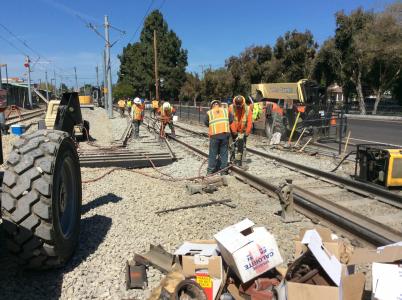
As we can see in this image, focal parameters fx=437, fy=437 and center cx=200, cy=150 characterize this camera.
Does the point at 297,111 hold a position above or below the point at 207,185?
above

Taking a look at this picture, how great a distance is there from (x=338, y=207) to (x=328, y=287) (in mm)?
4041

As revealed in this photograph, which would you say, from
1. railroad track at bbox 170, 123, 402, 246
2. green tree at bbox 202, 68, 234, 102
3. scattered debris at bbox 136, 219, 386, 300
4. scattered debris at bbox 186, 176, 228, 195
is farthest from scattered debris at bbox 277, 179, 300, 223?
green tree at bbox 202, 68, 234, 102

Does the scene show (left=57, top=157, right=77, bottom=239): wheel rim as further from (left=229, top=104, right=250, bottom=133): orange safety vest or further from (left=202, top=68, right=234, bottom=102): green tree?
(left=202, top=68, right=234, bottom=102): green tree

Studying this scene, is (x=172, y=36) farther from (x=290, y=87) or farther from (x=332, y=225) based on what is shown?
(x=332, y=225)

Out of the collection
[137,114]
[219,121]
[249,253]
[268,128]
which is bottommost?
[268,128]

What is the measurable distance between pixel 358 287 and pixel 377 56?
42.9 meters

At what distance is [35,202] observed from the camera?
13.0 ft

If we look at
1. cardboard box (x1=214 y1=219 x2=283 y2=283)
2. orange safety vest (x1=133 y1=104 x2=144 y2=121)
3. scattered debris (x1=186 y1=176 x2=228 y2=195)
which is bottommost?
scattered debris (x1=186 y1=176 x2=228 y2=195)

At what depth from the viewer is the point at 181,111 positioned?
39.2m

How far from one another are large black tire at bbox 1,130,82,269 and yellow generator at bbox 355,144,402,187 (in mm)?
6355

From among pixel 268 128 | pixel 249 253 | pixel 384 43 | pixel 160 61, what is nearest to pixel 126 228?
pixel 249 253

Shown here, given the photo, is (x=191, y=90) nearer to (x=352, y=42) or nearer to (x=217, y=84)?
(x=217, y=84)

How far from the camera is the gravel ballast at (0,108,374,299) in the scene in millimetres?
4223

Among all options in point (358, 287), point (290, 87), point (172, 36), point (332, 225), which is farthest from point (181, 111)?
point (172, 36)
